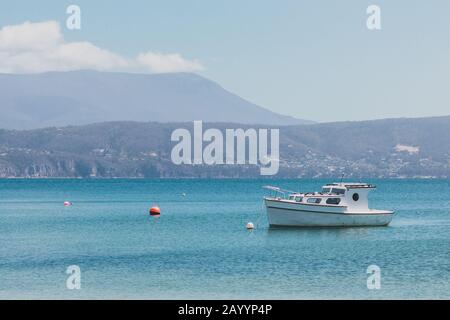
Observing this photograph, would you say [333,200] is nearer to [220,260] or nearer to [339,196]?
[339,196]

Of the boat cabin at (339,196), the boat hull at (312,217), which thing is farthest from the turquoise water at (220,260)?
the boat cabin at (339,196)

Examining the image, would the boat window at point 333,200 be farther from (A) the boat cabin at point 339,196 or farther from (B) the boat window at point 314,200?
(B) the boat window at point 314,200

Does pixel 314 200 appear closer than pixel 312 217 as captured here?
No

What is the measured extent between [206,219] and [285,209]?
105 feet

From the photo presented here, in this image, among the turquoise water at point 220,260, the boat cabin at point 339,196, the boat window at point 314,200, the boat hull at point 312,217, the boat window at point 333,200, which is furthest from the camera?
the boat window at point 333,200

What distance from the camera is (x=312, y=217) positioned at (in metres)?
83.5

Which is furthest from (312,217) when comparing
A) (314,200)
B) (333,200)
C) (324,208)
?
(333,200)

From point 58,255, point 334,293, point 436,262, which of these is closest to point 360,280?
point 334,293

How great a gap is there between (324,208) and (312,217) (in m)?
1.48

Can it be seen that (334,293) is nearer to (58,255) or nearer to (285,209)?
(58,255)

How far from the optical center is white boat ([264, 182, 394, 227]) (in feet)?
273

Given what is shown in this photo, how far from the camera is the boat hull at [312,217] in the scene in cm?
8312

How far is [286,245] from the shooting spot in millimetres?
73000
